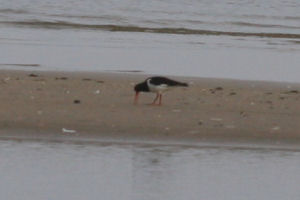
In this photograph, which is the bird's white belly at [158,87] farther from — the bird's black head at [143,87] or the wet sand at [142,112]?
the wet sand at [142,112]

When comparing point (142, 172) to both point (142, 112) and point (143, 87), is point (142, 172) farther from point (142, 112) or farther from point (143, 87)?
point (143, 87)

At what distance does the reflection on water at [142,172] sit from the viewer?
8.55 meters

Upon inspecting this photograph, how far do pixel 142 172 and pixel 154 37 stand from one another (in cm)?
1612

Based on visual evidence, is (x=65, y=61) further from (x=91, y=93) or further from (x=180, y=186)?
(x=180, y=186)

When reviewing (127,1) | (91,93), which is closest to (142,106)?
(91,93)

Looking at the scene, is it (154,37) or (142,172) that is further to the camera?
(154,37)

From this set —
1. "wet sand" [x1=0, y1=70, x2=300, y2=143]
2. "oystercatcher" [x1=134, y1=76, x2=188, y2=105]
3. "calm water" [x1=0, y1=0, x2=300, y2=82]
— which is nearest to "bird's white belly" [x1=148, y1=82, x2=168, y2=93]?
"oystercatcher" [x1=134, y1=76, x2=188, y2=105]

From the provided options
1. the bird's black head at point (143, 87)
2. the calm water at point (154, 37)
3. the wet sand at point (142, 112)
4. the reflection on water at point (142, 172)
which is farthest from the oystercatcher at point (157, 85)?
the calm water at point (154, 37)

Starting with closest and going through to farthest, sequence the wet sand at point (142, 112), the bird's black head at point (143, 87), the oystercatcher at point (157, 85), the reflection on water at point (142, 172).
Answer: the reflection on water at point (142, 172), the wet sand at point (142, 112), the oystercatcher at point (157, 85), the bird's black head at point (143, 87)

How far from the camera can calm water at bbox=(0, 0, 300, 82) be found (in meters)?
18.3

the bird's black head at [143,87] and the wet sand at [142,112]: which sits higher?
the bird's black head at [143,87]

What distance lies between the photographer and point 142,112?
12.1 m

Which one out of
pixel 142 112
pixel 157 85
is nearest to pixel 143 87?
pixel 157 85

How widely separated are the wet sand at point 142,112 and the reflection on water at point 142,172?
21.8 inches
